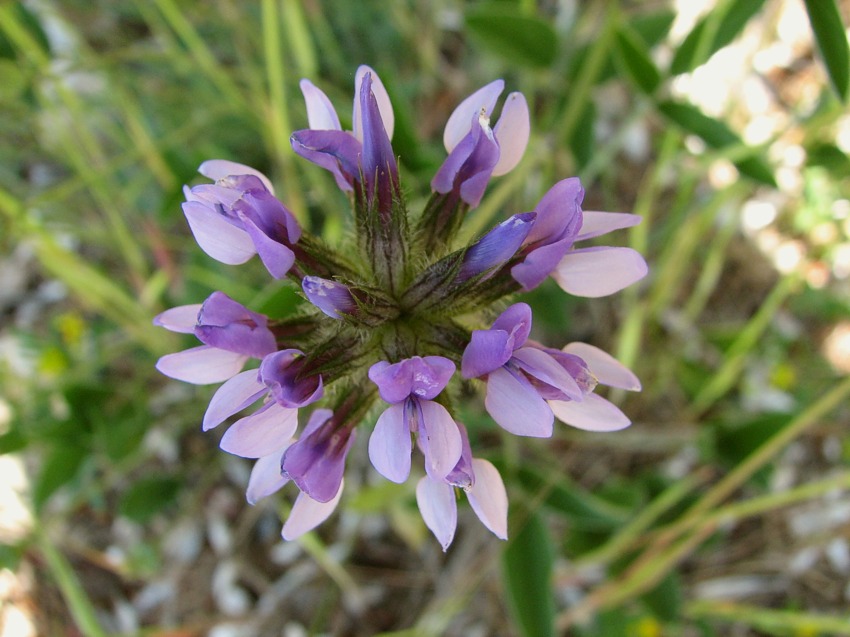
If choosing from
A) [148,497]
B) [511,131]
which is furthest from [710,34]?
[148,497]

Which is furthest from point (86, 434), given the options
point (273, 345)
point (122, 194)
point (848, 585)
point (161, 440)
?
point (848, 585)

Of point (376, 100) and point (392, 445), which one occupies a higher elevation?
point (376, 100)

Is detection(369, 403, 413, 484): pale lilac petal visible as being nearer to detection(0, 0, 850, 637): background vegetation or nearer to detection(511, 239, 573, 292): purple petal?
detection(511, 239, 573, 292): purple petal

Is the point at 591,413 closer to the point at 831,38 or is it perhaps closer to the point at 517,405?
the point at 517,405

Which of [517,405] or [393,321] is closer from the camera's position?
[517,405]

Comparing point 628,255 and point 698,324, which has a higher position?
point 628,255

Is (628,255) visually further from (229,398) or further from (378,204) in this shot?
(229,398)
